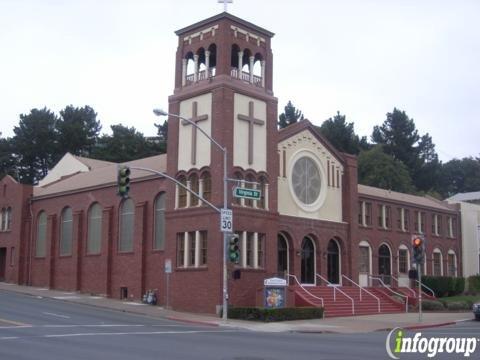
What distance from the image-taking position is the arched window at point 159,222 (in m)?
43.8

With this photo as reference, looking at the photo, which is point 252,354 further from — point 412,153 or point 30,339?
point 412,153

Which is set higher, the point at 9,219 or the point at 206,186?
the point at 206,186

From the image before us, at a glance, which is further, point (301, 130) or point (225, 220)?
point (301, 130)

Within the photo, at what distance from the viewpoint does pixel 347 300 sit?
139 feet

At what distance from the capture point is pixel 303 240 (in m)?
45.3

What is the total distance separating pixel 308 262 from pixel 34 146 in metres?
Answer: 63.8

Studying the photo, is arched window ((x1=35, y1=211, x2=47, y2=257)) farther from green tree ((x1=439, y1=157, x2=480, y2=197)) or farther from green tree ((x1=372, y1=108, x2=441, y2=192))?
green tree ((x1=439, y1=157, x2=480, y2=197))

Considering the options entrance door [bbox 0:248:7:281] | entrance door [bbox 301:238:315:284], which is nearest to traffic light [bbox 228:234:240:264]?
entrance door [bbox 301:238:315:284]

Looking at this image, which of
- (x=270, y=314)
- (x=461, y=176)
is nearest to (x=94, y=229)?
(x=270, y=314)

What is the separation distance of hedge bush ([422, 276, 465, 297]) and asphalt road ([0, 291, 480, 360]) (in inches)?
1137

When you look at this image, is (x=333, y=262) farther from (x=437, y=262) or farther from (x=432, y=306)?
(x=437, y=262)

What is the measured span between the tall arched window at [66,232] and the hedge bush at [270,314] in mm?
20454

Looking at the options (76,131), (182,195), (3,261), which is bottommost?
(3,261)

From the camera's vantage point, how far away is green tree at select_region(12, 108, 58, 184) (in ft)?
325
